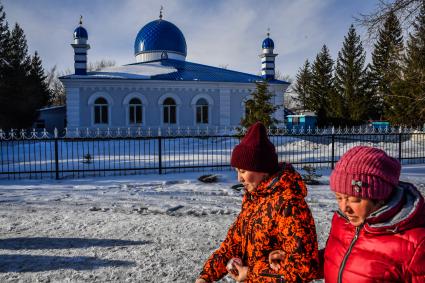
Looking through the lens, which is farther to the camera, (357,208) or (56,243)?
(56,243)

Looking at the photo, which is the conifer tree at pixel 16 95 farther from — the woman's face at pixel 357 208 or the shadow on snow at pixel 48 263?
the woman's face at pixel 357 208

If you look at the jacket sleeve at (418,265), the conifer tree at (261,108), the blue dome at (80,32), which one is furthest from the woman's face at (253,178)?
the blue dome at (80,32)

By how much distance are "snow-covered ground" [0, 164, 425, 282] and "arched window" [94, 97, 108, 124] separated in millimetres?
13640

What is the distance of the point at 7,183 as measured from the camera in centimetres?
881

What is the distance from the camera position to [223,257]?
1.85 metres

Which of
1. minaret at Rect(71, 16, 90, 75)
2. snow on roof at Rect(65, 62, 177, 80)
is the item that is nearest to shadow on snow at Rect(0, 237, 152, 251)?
snow on roof at Rect(65, 62, 177, 80)

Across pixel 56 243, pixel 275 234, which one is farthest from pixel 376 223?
pixel 56 243

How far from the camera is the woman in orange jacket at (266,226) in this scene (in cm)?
151

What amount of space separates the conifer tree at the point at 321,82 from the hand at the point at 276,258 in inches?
1510

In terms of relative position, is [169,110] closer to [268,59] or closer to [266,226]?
[268,59]

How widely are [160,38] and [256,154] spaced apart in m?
26.9

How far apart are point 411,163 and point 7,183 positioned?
13681 mm

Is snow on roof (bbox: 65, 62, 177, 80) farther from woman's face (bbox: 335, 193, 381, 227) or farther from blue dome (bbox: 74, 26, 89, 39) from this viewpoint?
woman's face (bbox: 335, 193, 381, 227)

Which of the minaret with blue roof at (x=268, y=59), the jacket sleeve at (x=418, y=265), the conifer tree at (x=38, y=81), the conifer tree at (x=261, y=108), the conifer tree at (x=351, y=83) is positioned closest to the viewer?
the jacket sleeve at (x=418, y=265)
